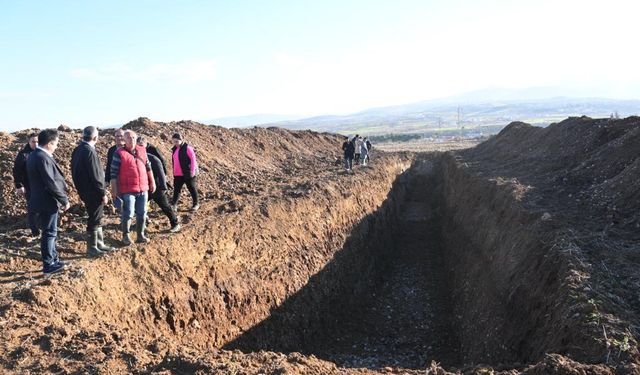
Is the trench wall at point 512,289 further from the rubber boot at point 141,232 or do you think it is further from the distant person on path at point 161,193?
the rubber boot at point 141,232

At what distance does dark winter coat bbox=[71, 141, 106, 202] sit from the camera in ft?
24.4

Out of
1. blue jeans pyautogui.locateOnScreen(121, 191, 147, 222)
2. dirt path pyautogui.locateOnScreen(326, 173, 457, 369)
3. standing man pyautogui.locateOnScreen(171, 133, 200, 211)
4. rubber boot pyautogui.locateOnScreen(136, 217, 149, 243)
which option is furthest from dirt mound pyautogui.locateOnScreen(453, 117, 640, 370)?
standing man pyautogui.locateOnScreen(171, 133, 200, 211)

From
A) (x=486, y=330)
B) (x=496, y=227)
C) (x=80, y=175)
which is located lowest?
(x=486, y=330)

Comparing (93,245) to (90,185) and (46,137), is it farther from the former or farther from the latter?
(46,137)

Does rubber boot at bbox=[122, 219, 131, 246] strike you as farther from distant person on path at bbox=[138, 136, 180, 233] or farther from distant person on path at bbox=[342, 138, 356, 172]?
distant person on path at bbox=[342, 138, 356, 172]

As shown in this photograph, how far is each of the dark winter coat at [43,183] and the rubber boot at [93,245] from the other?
92 centimetres

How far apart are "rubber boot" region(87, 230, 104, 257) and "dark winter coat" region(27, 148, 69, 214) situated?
0.92 metres

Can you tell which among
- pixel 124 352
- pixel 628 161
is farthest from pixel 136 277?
pixel 628 161

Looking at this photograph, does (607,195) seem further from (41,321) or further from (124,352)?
(41,321)

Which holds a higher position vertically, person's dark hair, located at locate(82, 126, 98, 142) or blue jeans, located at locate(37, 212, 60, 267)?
person's dark hair, located at locate(82, 126, 98, 142)

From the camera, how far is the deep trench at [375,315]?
10039 millimetres

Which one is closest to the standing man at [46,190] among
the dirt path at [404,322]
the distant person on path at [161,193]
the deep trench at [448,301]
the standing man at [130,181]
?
the standing man at [130,181]

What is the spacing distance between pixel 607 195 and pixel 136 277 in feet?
36.0

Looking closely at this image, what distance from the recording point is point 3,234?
9.21 metres
